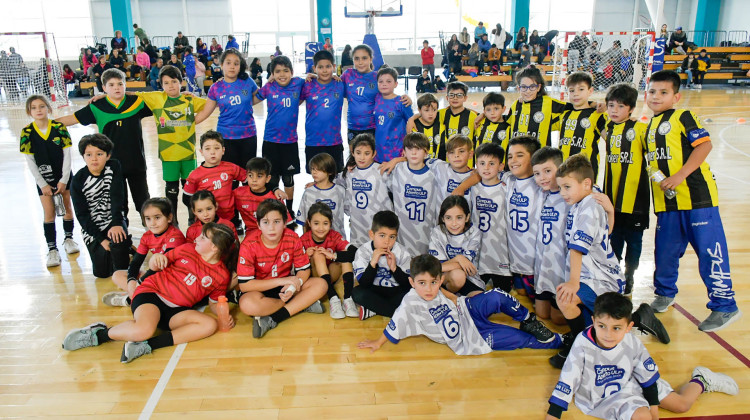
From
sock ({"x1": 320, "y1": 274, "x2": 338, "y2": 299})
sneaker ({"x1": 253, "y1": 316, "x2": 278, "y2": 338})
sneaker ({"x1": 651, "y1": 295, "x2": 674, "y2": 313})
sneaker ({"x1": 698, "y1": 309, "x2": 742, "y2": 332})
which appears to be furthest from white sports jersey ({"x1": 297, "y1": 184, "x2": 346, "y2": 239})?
sneaker ({"x1": 698, "y1": 309, "x2": 742, "y2": 332})

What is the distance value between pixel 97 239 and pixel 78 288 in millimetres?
421

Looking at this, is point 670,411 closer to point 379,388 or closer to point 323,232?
point 379,388

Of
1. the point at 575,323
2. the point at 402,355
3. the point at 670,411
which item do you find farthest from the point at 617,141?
the point at 402,355

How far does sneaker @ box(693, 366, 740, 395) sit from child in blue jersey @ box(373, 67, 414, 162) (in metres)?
3.15

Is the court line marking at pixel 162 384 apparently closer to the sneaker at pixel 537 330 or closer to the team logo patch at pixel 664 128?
the sneaker at pixel 537 330

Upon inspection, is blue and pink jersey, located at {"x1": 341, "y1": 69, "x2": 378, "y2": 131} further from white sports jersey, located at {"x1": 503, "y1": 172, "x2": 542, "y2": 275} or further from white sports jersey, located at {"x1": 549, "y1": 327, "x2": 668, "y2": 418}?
white sports jersey, located at {"x1": 549, "y1": 327, "x2": 668, "y2": 418}

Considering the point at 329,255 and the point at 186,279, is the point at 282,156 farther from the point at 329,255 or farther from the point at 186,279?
the point at 186,279

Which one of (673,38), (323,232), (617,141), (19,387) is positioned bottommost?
(19,387)

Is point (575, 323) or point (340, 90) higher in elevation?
point (340, 90)

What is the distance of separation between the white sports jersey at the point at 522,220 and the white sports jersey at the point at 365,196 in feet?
3.44

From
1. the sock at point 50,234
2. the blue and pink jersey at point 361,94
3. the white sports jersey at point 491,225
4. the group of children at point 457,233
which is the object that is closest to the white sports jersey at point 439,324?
the group of children at point 457,233

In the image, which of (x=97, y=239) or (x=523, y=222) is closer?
(x=523, y=222)

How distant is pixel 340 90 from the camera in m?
5.48

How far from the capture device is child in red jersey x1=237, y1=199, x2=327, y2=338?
145 inches
